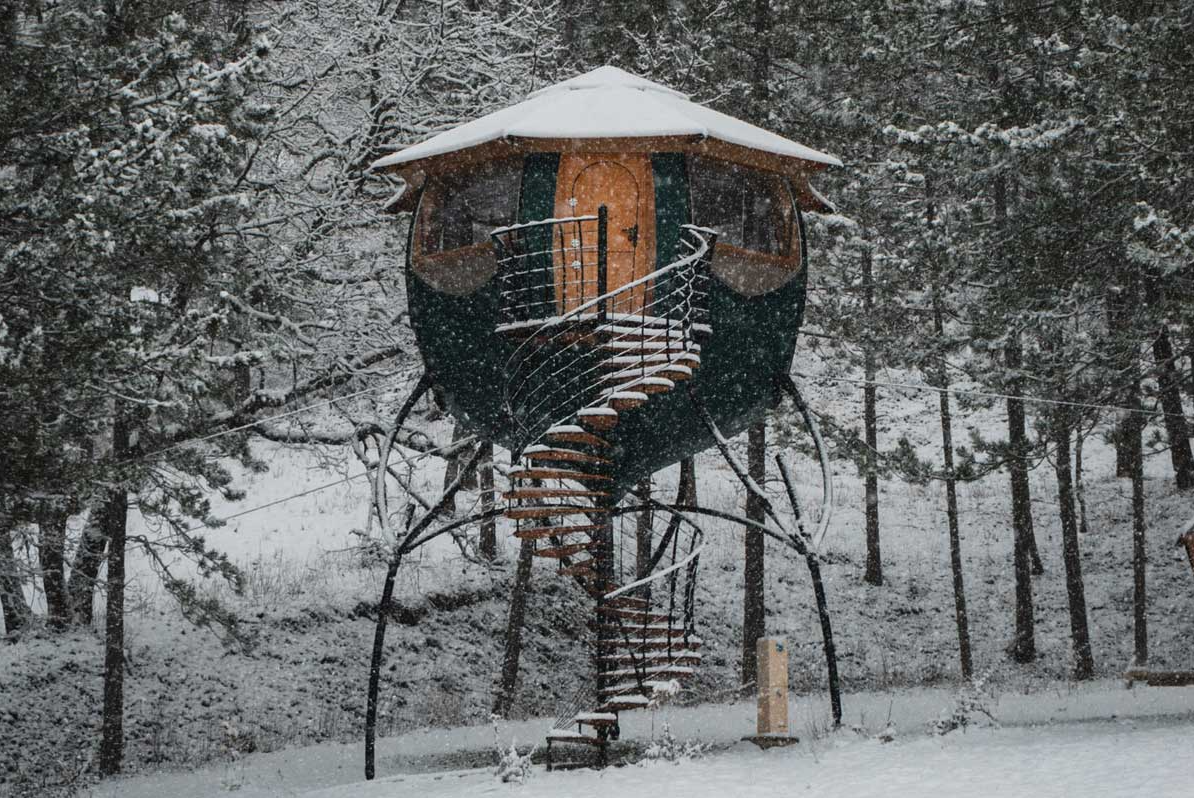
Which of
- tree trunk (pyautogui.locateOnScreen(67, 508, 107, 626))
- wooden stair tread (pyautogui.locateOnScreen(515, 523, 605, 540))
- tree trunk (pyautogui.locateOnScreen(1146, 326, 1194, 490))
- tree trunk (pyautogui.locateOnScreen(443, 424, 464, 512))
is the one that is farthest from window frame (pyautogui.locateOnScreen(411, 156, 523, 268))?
tree trunk (pyautogui.locateOnScreen(1146, 326, 1194, 490))

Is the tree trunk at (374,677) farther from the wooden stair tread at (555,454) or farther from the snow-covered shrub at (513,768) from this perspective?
the wooden stair tread at (555,454)

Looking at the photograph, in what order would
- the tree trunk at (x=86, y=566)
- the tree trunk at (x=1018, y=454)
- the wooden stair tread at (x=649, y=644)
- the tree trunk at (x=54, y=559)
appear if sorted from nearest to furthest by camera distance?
the tree trunk at (x=54, y=559) → the wooden stair tread at (x=649, y=644) → the tree trunk at (x=86, y=566) → the tree trunk at (x=1018, y=454)

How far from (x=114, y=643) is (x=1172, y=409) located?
52.6ft

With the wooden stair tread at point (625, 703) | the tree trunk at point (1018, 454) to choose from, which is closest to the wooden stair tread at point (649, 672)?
the wooden stair tread at point (625, 703)

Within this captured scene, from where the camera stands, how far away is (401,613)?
21.8m

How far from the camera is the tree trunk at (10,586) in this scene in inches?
403

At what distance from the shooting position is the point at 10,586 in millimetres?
13805

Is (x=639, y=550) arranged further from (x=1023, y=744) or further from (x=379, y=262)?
(x=1023, y=744)

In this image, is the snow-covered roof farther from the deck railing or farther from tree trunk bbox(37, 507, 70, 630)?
tree trunk bbox(37, 507, 70, 630)

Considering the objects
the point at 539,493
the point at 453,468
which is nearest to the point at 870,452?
the point at 453,468

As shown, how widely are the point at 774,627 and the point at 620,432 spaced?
43.7ft

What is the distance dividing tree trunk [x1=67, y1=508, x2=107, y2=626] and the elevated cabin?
5434 mm

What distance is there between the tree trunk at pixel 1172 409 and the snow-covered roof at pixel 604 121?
241 inches

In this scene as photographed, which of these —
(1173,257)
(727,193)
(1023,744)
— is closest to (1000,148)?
(1173,257)
